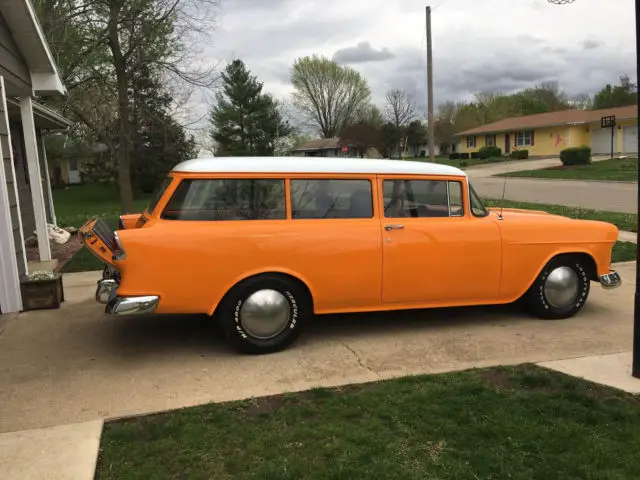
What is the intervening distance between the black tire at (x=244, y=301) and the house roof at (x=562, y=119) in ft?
149

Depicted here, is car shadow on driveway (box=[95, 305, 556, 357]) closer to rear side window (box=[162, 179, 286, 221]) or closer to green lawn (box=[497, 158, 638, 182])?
rear side window (box=[162, 179, 286, 221])

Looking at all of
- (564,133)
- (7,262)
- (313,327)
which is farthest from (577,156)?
(7,262)

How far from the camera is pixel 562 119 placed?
48094 millimetres

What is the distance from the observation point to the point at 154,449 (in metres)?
3.09

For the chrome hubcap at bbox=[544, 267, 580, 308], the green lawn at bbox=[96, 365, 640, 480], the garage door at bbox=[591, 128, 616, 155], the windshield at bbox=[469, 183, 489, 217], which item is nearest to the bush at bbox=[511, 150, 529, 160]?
the garage door at bbox=[591, 128, 616, 155]

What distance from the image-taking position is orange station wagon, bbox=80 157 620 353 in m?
4.36

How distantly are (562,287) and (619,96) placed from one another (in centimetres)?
5169

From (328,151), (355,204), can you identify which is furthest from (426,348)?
(328,151)

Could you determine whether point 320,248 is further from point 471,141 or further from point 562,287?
point 471,141

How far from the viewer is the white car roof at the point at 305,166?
15.0ft

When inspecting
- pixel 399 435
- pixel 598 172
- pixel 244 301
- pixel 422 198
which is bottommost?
pixel 399 435

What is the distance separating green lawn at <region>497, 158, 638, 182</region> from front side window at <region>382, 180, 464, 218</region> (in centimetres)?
2372

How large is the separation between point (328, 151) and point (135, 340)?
67541 millimetres

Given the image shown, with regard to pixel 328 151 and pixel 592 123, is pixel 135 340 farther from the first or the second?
pixel 328 151
